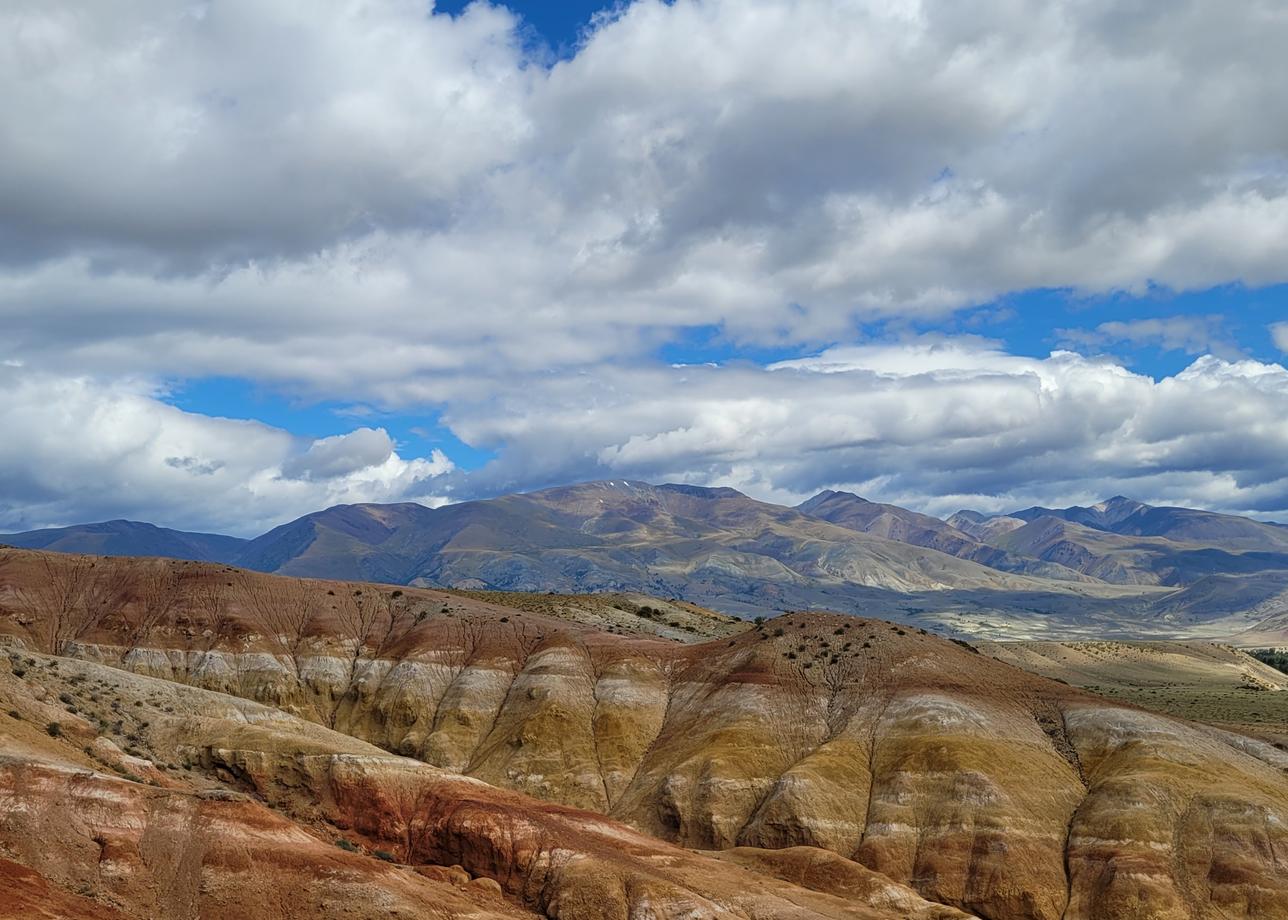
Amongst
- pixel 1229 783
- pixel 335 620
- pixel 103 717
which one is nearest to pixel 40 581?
pixel 335 620

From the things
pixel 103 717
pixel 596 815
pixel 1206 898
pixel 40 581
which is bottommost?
pixel 1206 898

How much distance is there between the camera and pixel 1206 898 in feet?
220

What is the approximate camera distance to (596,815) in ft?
229

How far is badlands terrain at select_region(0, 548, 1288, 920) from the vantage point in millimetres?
49125

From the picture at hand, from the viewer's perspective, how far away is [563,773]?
302 feet

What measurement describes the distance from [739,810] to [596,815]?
1766 centimetres

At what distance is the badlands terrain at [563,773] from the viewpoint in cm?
4912

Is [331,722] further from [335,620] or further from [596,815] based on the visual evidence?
A: [596,815]

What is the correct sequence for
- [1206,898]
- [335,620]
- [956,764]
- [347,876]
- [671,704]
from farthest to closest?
1. [335,620]
2. [671,704]
3. [956,764]
4. [1206,898]
5. [347,876]

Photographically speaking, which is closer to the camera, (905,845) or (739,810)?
(905,845)

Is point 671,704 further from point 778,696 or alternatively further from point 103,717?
point 103,717

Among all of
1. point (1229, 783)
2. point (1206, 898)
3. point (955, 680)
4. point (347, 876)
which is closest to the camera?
point (347, 876)

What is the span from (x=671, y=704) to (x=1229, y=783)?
4964cm

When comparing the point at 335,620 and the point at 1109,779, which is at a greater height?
the point at 335,620
